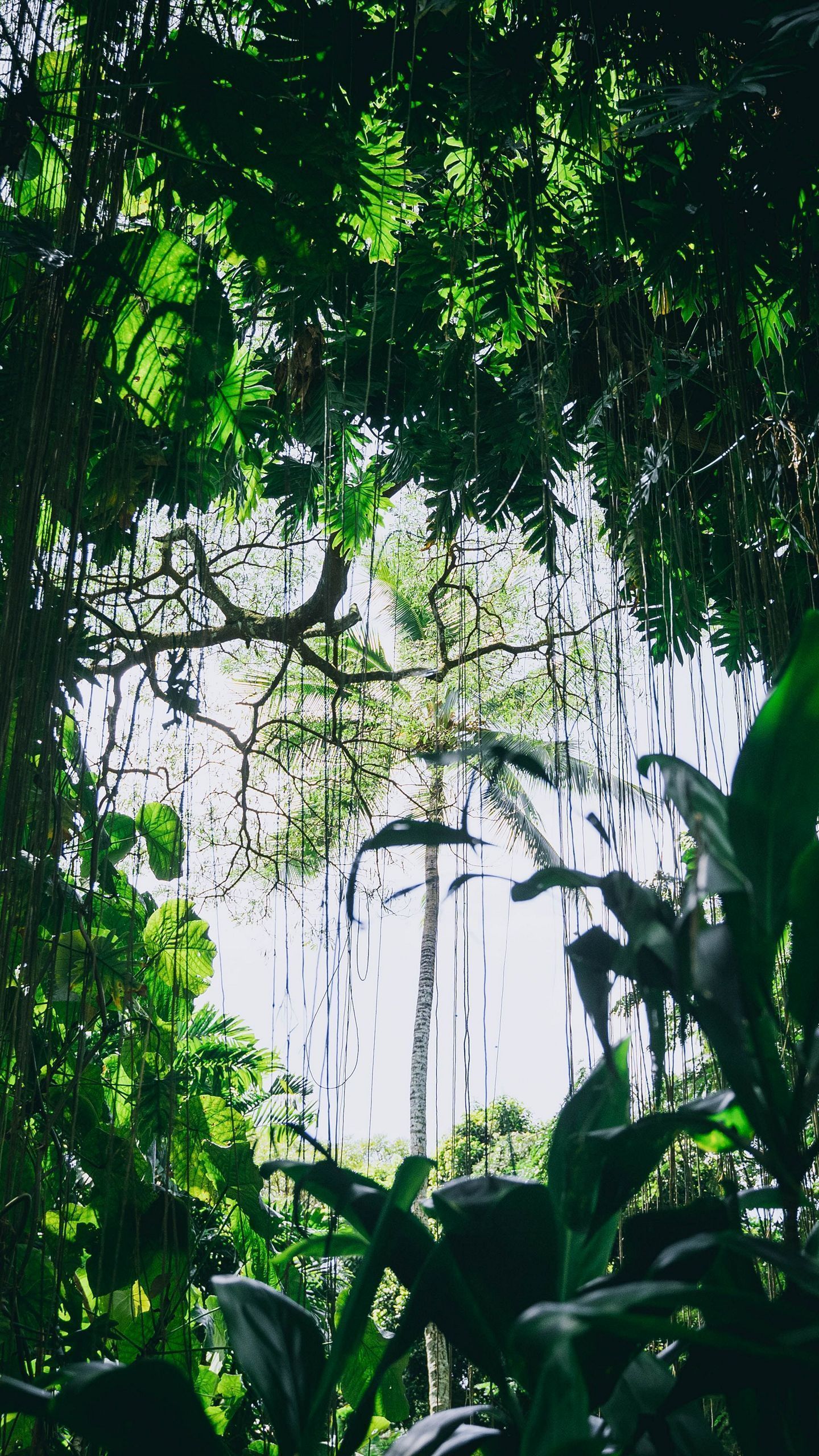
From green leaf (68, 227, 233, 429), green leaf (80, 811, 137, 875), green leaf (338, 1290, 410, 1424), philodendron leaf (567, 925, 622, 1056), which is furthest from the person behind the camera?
green leaf (80, 811, 137, 875)

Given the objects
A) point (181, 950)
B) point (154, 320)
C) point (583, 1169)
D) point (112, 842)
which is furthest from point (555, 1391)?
point (181, 950)

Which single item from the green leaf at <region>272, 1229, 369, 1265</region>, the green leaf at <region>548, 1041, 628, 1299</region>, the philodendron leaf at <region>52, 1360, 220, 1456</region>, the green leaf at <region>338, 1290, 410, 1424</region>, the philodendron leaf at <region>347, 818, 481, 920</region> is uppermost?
the philodendron leaf at <region>347, 818, 481, 920</region>

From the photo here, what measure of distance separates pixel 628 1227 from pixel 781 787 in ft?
0.71

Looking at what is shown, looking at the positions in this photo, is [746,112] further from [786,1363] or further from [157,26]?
[786,1363]

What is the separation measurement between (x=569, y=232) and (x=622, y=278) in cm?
46

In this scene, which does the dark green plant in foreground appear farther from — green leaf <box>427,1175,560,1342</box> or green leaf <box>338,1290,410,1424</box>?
green leaf <box>338,1290,410,1424</box>

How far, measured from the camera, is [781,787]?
1.44 feet

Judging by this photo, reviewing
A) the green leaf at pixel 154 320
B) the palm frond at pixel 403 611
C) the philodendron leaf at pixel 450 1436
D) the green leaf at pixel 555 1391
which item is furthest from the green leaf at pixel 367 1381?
the palm frond at pixel 403 611

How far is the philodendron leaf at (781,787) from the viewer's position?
0.44 m

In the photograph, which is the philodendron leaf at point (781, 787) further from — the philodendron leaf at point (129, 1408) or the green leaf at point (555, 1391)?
the philodendron leaf at point (129, 1408)

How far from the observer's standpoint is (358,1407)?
0.43m

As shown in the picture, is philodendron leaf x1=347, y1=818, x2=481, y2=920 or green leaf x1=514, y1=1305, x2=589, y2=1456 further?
philodendron leaf x1=347, y1=818, x2=481, y2=920

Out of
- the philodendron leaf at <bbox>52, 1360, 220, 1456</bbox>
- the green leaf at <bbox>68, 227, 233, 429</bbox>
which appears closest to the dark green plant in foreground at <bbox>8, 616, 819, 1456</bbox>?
the philodendron leaf at <bbox>52, 1360, 220, 1456</bbox>

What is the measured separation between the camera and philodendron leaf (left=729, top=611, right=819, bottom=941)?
44 cm
